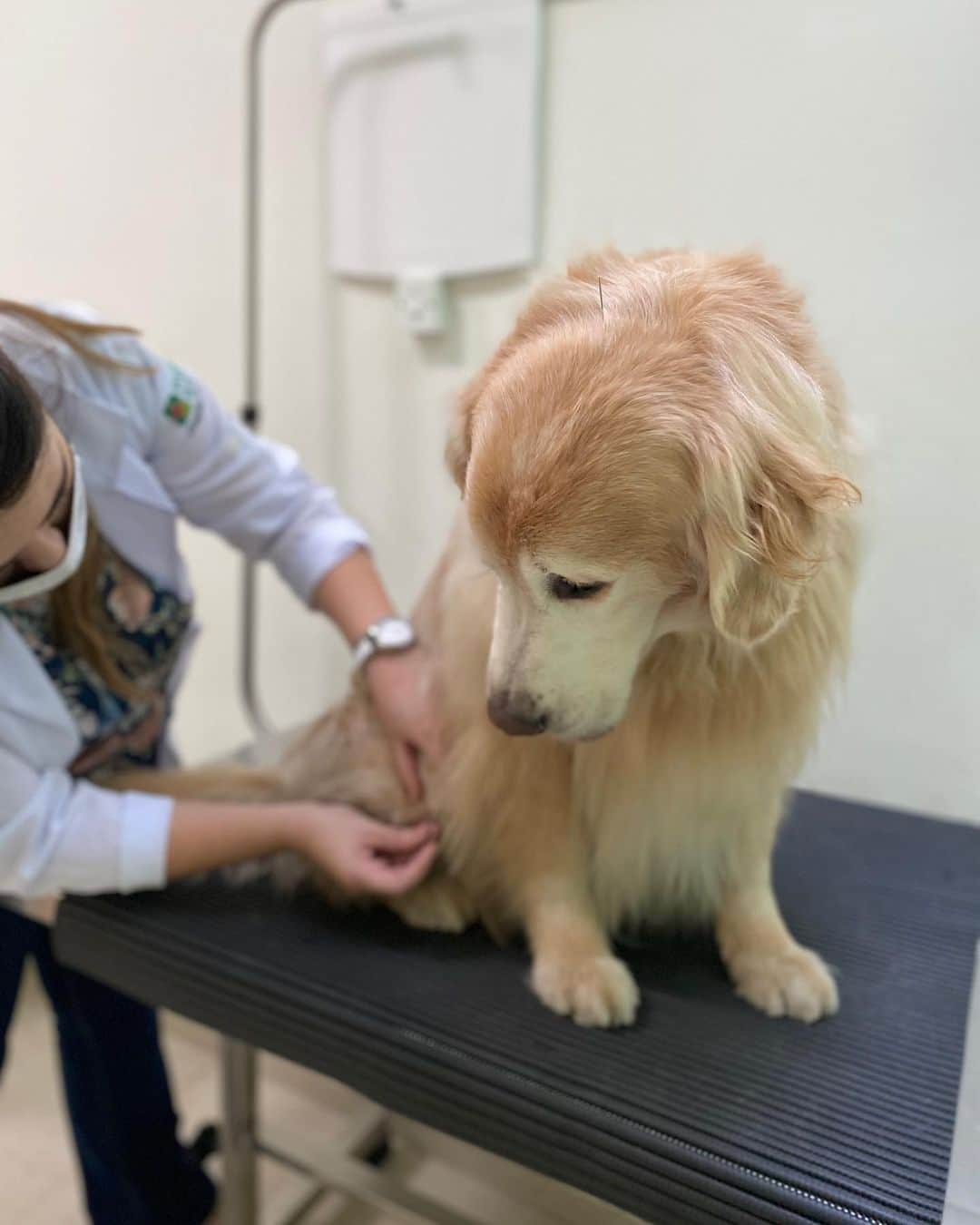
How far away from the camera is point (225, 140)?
5.59ft

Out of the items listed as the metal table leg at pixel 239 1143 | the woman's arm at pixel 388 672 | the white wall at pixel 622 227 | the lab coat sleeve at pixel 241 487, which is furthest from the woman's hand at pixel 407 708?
the metal table leg at pixel 239 1143

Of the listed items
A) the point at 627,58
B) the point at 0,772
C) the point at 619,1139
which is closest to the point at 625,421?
the point at 619,1139

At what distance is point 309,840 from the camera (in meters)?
0.96

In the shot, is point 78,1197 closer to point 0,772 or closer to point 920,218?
point 0,772

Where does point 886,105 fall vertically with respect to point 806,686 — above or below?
above

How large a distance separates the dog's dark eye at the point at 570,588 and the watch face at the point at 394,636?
415 millimetres

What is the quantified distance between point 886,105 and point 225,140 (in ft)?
A: 3.74

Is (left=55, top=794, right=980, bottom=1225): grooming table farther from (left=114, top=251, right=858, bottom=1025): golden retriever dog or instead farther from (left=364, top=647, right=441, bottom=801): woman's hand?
(left=364, top=647, right=441, bottom=801): woman's hand

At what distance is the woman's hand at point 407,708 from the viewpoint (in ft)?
3.26

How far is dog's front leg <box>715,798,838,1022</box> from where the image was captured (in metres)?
0.85

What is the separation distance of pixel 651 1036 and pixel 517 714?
0.33 m

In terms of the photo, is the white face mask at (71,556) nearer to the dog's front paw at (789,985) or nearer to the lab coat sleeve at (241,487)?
the lab coat sleeve at (241,487)

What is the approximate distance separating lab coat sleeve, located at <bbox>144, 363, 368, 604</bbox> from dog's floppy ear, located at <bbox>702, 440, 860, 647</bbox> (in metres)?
0.62

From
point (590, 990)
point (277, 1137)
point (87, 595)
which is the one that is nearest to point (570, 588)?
point (590, 990)
